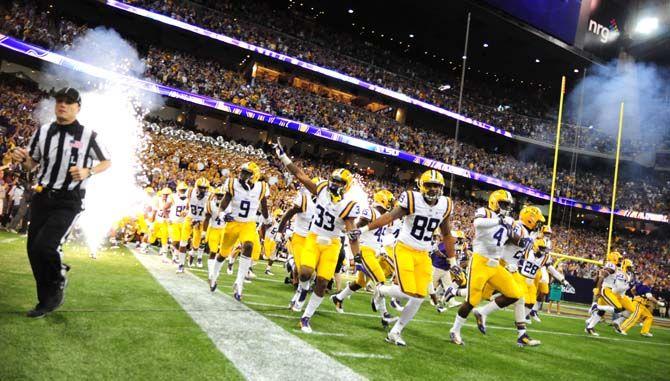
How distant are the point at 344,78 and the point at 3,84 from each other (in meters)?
19.4

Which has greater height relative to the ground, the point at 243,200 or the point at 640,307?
the point at 243,200

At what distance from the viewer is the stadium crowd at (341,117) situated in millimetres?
24759

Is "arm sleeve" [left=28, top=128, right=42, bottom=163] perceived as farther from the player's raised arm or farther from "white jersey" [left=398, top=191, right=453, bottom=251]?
"white jersey" [left=398, top=191, right=453, bottom=251]

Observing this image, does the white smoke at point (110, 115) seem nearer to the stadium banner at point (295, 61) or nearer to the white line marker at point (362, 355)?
the stadium banner at point (295, 61)

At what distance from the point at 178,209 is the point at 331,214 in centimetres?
638

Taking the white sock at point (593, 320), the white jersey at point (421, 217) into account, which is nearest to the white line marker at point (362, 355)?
the white jersey at point (421, 217)

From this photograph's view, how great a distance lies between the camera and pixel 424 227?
5762mm

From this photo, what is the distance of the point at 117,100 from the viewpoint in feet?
83.8

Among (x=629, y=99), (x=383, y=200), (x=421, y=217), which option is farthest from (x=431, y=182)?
(x=629, y=99)

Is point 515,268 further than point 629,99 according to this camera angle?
No

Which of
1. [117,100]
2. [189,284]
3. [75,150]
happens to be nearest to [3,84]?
[117,100]

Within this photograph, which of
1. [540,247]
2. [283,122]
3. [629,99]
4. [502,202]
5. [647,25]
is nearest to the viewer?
[502,202]

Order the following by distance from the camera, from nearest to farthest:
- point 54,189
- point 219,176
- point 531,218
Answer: point 54,189, point 531,218, point 219,176

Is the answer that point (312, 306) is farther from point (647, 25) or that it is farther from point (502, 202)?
point (647, 25)
